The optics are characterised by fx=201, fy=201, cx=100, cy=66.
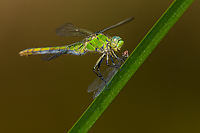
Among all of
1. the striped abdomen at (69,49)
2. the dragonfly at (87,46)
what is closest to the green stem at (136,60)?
the dragonfly at (87,46)

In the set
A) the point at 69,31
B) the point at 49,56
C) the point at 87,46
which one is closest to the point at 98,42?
the point at 87,46

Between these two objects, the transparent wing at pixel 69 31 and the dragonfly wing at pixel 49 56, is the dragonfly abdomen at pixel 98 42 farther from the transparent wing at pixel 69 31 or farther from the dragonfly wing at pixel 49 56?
the dragonfly wing at pixel 49 56

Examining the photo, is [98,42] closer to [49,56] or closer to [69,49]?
[69,49]

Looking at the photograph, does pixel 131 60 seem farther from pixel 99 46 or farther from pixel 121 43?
pixel 99 46

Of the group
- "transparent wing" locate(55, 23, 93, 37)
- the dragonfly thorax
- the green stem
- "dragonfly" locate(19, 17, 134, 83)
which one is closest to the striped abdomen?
"dragonfly" locate(19, 17, 134, 83)

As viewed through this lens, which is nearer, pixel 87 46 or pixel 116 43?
pixel 116 43

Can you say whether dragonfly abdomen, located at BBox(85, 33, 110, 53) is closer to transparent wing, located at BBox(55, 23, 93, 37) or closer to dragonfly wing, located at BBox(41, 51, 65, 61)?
transparent wing, located at BBox(55, 23, 93, 37)

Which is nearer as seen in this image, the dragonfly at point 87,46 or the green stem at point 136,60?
the green stem at point 136,60
